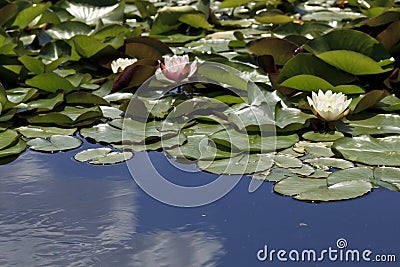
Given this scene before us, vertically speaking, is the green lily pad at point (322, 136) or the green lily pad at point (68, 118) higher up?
the green lily pad at point (68, 118)

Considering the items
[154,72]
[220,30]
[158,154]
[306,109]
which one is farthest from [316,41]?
[220,30]

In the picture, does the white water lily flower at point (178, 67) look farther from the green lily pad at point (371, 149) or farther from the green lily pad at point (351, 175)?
the green lily pad at point (351, 175)

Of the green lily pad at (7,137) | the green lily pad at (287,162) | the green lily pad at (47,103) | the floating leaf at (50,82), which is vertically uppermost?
the floating leaf at (50,82)

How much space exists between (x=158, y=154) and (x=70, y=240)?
54 cm

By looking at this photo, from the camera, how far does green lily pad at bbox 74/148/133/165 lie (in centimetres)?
195

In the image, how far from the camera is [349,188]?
1.72 metres

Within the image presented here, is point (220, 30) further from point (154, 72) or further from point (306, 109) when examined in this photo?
point (306, 109)

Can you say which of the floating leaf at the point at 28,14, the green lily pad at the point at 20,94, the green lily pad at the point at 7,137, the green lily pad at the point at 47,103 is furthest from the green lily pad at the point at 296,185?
the floating leaf at the point at 28,14

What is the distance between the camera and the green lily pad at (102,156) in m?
1.95

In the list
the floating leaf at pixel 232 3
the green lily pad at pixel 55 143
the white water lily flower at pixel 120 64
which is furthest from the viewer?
the floating leaf at pixel 232 3

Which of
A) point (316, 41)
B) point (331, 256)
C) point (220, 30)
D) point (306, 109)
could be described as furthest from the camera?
point (220, 30)

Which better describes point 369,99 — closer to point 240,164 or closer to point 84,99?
point 240,164
